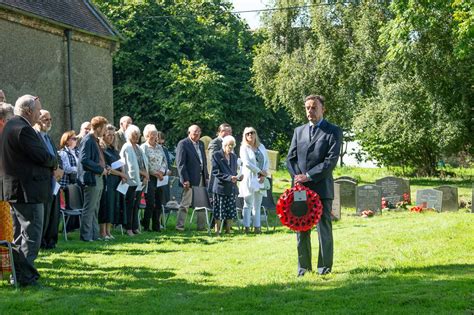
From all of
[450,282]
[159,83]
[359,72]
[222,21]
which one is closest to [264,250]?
[450,282]

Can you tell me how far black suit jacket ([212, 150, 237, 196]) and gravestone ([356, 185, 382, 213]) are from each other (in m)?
5.40

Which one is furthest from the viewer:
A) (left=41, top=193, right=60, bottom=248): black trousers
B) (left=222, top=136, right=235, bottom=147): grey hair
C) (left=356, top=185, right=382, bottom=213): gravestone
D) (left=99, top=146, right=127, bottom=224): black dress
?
(left=356, top=185, right=382, bottom=213): gravestone

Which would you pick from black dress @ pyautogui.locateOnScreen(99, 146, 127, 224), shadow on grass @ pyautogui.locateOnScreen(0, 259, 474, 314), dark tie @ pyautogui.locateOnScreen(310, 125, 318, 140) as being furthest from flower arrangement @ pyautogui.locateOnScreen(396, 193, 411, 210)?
dark tie @ pyautogui.locateOnScreen(310, 125, 318, 140)

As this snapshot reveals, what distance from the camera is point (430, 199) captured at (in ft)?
70.9

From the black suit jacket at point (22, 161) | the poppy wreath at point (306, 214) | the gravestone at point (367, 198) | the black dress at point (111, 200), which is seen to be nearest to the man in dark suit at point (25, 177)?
the black suit jacket at point (22, 161)

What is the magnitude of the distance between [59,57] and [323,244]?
18406mm

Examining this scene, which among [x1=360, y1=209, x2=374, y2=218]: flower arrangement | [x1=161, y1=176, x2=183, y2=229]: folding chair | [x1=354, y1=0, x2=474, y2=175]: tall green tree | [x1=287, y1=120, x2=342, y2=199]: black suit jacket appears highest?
[x1=354, y1=0, x2=474, y2=175]: tall green tree

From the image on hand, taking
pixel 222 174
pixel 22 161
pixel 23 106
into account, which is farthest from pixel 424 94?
pixel 22 161

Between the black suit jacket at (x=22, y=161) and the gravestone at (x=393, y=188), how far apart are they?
15.2 metres

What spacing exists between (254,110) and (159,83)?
617 cm

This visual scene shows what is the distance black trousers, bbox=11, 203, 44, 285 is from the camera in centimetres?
887

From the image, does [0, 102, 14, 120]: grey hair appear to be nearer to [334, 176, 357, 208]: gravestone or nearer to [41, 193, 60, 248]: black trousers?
[41, 193, 60, 248]: black trousers

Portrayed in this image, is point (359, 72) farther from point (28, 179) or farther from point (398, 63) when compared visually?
point (28, 179)

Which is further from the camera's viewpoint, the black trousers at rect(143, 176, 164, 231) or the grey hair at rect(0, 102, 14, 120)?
the black trousers at rect(143, 176, 164, 231)
